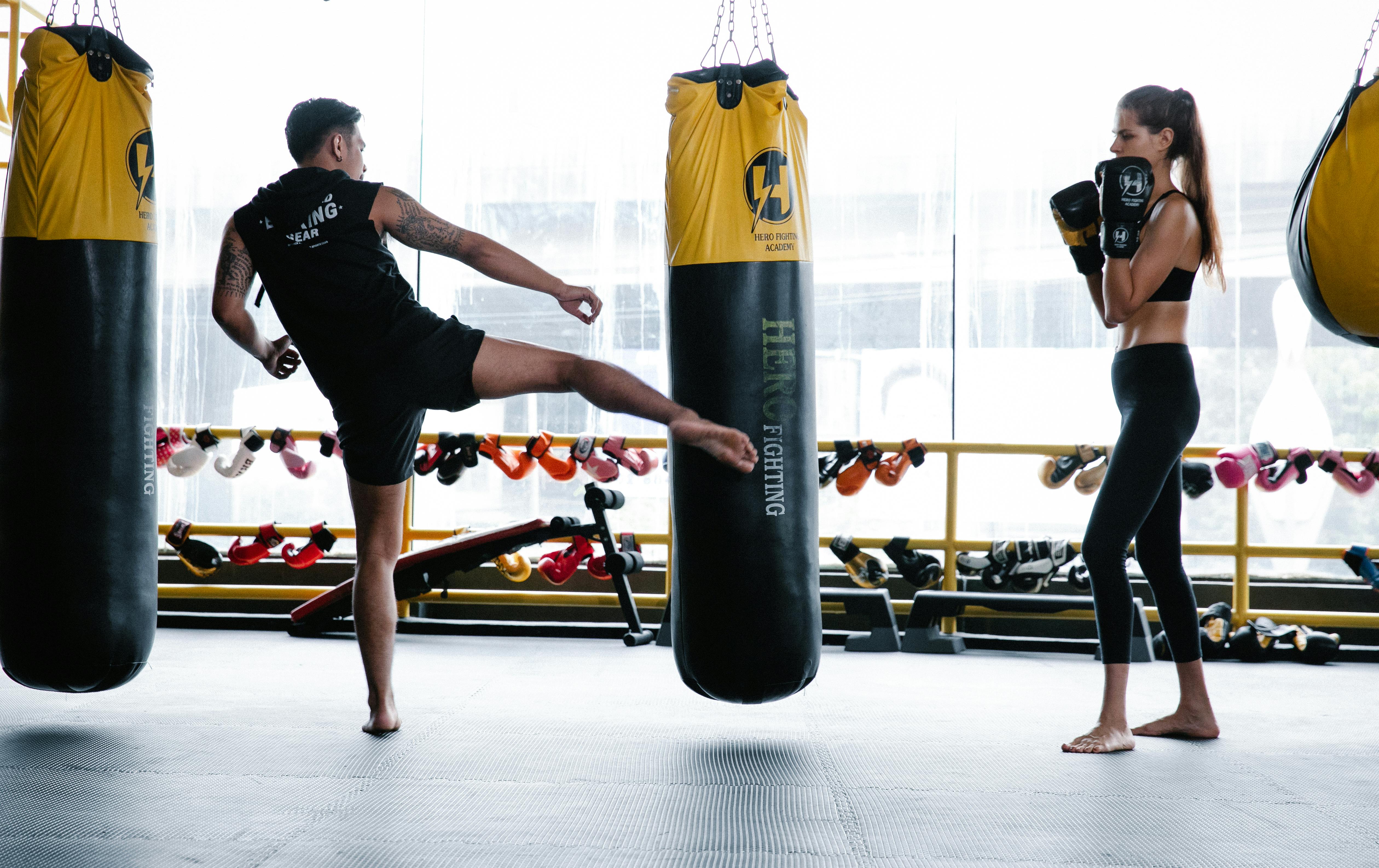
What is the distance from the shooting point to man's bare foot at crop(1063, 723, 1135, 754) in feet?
8.23

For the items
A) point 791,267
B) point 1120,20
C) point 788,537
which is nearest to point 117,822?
point 788,537

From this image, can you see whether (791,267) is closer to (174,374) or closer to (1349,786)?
(1349,786)

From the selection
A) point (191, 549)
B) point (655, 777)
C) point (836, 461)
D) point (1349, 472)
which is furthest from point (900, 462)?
point (191, 549)

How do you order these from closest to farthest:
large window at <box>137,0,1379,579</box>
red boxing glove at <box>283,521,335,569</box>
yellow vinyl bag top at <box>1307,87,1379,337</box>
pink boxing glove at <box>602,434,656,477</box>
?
yellow vinyl bag top at <box>1307,87,1379,337</box>, pink boxing glove at <box>602,434,656,477</box>, red boxing glove at <box>283,521,335,569</box>, large window at <box>137,0,1379,579</box>

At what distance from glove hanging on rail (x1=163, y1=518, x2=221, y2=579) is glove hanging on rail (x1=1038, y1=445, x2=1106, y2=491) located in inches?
151

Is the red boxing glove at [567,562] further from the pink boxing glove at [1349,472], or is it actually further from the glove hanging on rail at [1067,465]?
the pink boxing glove at [1349,472]

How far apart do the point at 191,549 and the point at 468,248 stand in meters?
3.12

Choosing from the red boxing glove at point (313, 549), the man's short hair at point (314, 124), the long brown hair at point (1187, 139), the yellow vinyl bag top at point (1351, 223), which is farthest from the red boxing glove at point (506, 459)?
the yellow vinyl bag top at point (1351, 223)

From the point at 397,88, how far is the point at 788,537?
14.3ft

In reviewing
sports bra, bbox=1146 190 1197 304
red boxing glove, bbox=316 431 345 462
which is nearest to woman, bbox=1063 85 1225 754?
sports bra, bbox=1146 190 1197 304

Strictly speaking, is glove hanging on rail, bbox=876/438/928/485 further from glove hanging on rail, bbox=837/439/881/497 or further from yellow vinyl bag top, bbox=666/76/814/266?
yellow vinyl bag top, bbox=666/76/814/266

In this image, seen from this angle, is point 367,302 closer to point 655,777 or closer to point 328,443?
point 655,777

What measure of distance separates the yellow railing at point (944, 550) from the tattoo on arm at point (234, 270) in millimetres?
2117

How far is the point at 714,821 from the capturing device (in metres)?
1.89
